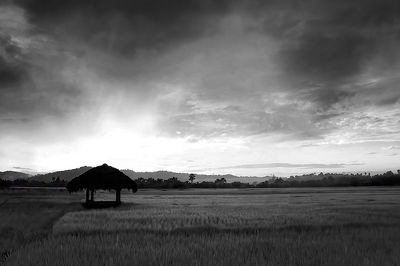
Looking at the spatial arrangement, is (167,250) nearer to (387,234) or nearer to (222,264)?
(222,264)

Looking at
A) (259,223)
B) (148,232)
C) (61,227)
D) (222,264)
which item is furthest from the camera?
(259,223)

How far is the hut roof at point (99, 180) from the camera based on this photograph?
93.9 ft

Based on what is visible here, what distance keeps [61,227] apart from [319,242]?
9639 millimetres

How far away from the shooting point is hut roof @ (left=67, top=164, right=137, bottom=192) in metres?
28.6

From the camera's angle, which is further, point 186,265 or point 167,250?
point 167,250

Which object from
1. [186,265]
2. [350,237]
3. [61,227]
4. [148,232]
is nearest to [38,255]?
[186,265]

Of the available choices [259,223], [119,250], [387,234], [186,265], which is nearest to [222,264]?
[186,265]

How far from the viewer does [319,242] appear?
10000mm

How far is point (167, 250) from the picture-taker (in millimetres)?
8445

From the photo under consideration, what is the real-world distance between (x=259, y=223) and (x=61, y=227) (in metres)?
7.91

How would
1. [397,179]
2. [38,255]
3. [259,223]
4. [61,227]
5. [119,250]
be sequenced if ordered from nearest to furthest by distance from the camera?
[38,255] → [119,250] → [61,227] → [259,223] → [397,179]

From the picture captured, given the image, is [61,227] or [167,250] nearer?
[167,250]

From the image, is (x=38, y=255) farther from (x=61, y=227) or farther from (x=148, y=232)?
(x=61, y=227)

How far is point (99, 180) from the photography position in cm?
2898
